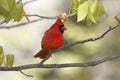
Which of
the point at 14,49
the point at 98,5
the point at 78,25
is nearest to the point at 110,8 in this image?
the point at 78,25

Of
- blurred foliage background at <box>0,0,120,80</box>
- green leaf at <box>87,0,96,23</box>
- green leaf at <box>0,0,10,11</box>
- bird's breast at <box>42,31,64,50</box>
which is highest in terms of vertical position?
green leaf at <box>0,0,10,11</box>

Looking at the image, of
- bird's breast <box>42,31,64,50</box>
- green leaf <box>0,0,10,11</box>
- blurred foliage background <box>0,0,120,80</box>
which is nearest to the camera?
green leaf <box>0,0,10,11</box>

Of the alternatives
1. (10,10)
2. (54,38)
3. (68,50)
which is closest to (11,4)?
(10,10)

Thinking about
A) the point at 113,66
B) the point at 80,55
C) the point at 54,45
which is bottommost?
the point at 113,66

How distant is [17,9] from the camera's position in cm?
49

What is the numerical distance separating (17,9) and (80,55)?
4.15ft

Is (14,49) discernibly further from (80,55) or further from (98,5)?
(98,5)

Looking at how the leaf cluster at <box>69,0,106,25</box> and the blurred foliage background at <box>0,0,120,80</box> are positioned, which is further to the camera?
the blurred foliage background at <box>0,0,120,80</box>

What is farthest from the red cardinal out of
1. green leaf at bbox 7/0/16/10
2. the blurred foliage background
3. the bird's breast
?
the blurred foliage background

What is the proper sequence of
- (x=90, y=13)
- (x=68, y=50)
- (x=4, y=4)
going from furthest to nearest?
(x=68, y=50)
(x=90, y=13)
(x=4, y=4)

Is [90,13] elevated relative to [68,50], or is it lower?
elevated

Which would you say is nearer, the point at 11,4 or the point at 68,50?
the point at 11,4

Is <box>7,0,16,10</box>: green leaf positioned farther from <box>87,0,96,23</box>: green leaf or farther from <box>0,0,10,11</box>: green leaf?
<box>87,0,96,23</box>: green leaf

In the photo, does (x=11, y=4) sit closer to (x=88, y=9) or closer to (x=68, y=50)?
(x=88, y=9)
